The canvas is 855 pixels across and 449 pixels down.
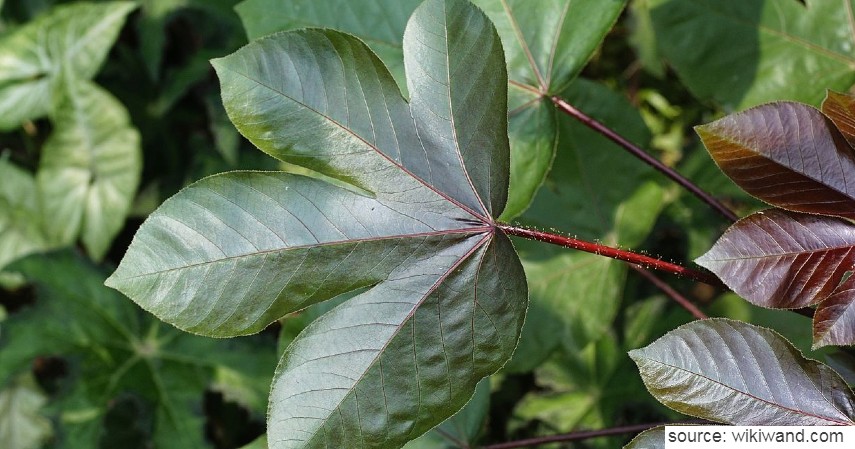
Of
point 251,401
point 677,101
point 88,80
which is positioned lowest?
point 251,401

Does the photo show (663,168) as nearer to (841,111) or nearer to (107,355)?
(841,111)

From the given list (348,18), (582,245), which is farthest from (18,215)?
(582,245)

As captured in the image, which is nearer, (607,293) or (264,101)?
(264,101)

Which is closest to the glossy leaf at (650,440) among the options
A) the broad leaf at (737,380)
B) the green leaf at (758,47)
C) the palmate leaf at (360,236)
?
the broad leaf at (737,380)

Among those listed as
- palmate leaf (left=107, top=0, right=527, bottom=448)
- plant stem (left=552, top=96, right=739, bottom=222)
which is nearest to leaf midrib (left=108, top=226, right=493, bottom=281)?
palmate leaf (left=107, top=0, right=527, bottom=448)

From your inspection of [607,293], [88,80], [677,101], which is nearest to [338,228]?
[607,293]

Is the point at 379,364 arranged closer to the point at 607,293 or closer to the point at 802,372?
the point at 802,372
